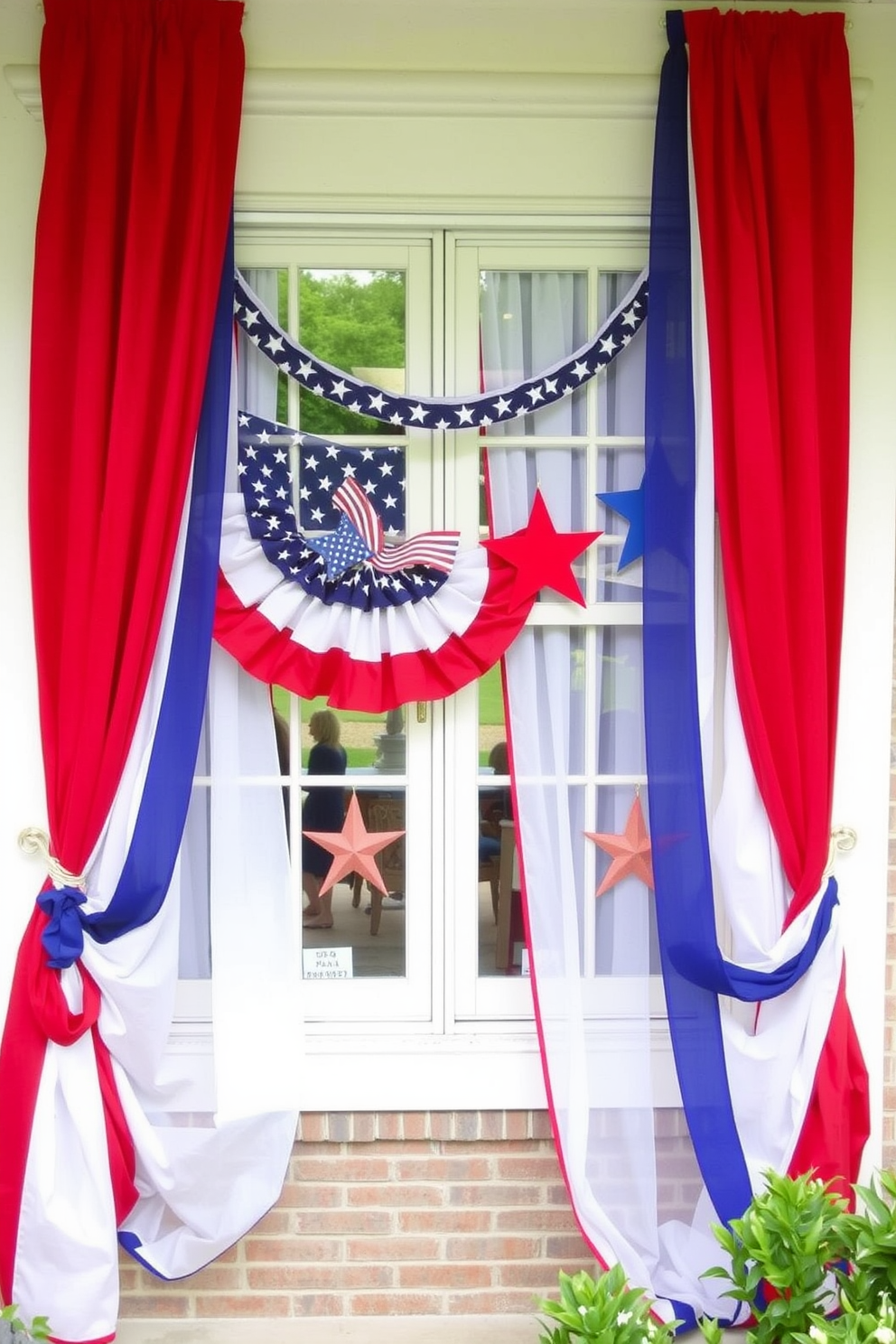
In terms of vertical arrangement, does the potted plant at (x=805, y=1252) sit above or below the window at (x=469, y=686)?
below

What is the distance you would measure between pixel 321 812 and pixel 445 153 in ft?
5.16

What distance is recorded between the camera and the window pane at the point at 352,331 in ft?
8.81

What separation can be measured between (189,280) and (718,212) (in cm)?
118

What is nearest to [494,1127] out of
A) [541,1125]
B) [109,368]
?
[541,1125]

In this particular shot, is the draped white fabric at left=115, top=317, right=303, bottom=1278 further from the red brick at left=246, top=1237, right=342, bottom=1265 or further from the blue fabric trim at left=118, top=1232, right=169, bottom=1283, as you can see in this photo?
the red brick at left=246, top=1237, right=342, bottom=1265

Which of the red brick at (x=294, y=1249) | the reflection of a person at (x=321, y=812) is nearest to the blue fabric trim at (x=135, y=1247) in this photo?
the red brick at (x=294, y=1249)

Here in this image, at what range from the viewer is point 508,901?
108 inches

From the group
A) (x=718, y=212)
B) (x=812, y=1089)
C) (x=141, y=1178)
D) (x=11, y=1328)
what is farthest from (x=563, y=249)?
→ (x=11, y=1328)

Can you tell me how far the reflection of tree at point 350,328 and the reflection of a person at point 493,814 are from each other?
857mm

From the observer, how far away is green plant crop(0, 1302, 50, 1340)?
2.11 meters

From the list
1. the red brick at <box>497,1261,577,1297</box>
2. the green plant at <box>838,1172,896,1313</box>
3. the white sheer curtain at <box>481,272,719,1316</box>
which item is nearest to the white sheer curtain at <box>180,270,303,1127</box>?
the white sheer curtain at <box>481,272,719,1316</box>

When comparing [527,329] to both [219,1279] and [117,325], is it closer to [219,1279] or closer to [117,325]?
[117,325]

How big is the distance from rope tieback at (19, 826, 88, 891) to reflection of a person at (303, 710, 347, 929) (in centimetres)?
52

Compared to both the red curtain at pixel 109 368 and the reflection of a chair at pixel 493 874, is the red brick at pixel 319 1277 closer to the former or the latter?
the red curtain at pixel 109 368
